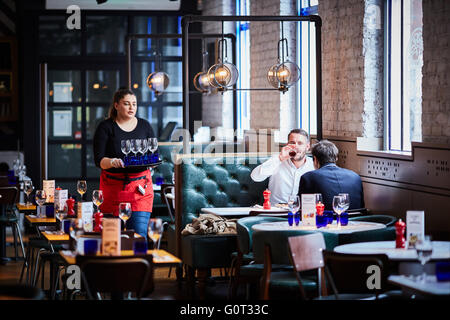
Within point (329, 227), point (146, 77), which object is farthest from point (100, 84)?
point (329, 227)

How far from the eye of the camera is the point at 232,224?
22.5 feet

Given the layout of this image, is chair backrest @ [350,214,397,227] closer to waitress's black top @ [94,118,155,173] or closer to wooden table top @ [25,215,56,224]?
waitress's black top @ [94,118,155,173]

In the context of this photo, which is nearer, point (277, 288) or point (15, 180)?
point (277, 288)

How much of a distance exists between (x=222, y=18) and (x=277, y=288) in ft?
11.3

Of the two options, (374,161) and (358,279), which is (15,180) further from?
(358,279)

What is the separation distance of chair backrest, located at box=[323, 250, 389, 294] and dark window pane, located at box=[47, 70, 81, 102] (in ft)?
29.0

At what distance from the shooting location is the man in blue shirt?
6.05m

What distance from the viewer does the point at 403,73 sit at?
7.12 meters

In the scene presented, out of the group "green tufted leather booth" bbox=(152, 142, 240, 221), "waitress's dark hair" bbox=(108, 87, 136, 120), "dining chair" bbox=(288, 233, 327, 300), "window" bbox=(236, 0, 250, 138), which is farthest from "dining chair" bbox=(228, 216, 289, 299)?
"window" bbox=(236, 0, 250, 138)

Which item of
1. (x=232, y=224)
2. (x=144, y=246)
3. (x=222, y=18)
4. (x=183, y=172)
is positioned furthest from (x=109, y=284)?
(x=222, y=18)

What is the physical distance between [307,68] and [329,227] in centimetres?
435

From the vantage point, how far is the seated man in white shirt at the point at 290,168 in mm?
6988

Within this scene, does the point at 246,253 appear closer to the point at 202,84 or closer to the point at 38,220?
the point at 38,220

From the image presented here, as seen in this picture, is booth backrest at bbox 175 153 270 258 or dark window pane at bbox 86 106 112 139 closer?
booth backrest at bbox 175 153 270 258
